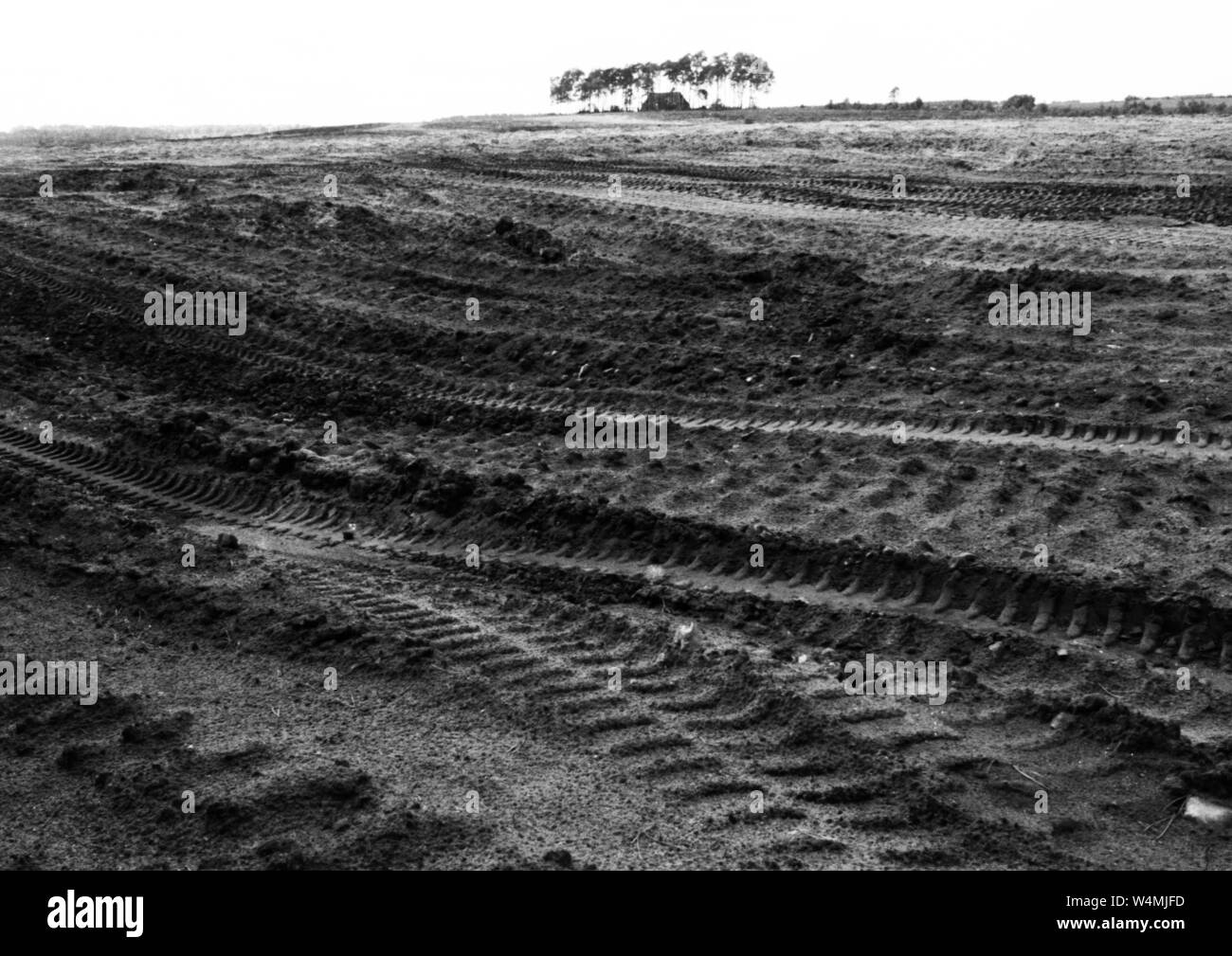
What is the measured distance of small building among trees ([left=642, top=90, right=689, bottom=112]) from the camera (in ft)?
191

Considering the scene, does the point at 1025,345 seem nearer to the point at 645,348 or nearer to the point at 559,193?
the point at 645,348

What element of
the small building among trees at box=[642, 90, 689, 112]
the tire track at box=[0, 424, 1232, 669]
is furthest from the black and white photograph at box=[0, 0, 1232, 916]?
the small building among trees at box=[642, 90, 689, 112]

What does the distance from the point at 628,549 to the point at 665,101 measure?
5590 centimetres

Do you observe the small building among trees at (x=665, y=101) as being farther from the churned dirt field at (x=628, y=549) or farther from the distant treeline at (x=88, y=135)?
the churned dirt field at (x=628, y=549)

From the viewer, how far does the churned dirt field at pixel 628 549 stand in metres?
4.96

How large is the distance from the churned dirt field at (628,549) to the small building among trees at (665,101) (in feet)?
148

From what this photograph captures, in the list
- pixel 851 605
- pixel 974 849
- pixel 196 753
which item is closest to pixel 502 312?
pixel 851 605

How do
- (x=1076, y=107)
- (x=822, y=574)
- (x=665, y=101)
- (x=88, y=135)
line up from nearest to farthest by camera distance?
(x=822, y=574) → (x=1076, y=107) → (x=88, y=135) → (x=665, y=101)

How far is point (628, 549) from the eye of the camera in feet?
24.3

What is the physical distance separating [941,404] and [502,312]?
4939mm

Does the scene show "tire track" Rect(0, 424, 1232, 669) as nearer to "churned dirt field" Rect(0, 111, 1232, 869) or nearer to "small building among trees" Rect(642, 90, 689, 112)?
"churned dirt field" Rect(0, 111, 1232, 869)

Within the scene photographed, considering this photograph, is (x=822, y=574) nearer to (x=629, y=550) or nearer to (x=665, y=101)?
(x=629, y=550)

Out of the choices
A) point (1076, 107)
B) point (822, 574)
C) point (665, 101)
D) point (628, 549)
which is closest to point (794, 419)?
point (628, 549)

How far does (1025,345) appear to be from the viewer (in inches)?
397
